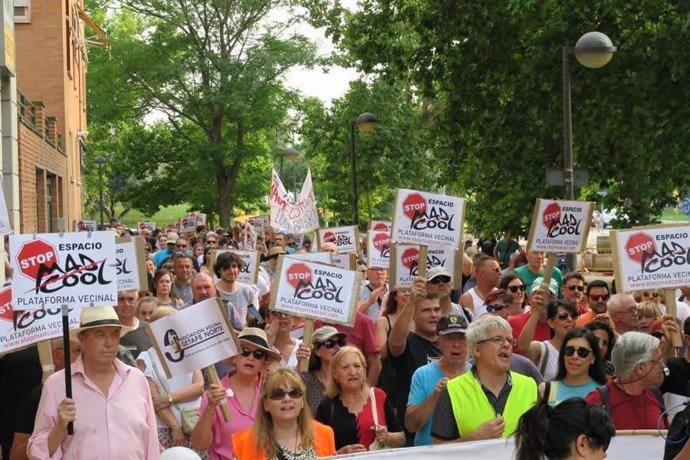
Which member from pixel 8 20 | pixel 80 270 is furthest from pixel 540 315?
pixel 8 20

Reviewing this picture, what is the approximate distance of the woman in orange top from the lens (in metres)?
6.79

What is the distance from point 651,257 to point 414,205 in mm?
2388

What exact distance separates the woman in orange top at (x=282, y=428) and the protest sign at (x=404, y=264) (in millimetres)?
3918

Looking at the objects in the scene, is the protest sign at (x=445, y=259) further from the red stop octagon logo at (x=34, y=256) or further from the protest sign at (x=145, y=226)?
the protest sign at (x=145, y=226)

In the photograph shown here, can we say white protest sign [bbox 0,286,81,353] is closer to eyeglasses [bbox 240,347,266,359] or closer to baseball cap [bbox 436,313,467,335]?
eyeglasses [bbox 240,347,266,359]

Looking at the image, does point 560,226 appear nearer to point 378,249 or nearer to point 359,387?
point 378,249

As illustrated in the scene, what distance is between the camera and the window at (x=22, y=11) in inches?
1406

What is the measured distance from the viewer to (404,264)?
11648 millimetres

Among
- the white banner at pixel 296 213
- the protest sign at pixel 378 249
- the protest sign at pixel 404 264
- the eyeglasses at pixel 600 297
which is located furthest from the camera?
the white banner at pixel 296 213

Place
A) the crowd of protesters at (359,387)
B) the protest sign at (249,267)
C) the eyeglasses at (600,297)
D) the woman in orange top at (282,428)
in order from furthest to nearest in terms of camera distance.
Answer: the protest sign at (249,267)
the eyeglasses at (600,297)
the woman in orange top at (282,428)
the crowd of protesters at (359,387)

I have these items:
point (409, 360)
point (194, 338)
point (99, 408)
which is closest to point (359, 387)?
point (194, 338)

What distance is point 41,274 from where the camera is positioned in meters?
Answer: 7.52

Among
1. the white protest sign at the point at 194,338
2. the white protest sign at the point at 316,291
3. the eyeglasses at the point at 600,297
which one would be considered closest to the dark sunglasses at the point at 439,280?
the white protest sign at the point at 316,291

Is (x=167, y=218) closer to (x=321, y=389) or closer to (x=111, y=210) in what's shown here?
(x=111, y=210)
